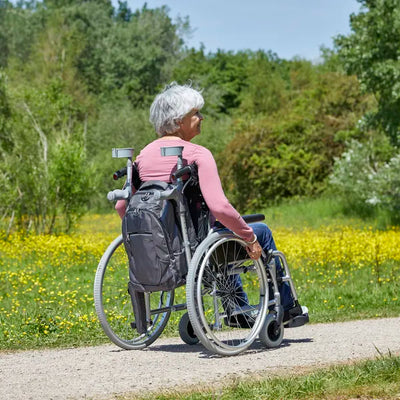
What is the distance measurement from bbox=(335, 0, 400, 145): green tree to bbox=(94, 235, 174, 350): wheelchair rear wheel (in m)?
12.9

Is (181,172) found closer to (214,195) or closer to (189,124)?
(214,195)

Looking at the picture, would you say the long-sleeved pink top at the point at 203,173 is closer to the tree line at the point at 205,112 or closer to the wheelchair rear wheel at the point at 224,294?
the wheelchair rear wheel at the point at 224,294

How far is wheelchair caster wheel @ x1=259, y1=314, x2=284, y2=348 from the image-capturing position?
552cm

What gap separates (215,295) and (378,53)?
48.1ft

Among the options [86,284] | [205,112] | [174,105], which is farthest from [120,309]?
[205,112]

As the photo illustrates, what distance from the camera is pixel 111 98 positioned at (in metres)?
54.0

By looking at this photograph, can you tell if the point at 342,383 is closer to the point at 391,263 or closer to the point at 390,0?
the point at 391,263

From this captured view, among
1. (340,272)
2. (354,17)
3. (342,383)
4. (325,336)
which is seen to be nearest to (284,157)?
(354,17)

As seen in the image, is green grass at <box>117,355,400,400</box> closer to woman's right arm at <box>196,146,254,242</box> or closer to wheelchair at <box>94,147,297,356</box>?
wheelchair at <box>94,147,297,356</box>

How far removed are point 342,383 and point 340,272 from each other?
665cm

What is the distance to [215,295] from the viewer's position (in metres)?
5.36

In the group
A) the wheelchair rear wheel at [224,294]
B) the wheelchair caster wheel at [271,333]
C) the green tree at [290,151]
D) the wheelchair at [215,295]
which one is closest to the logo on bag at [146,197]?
the wheelchair at [215,295]

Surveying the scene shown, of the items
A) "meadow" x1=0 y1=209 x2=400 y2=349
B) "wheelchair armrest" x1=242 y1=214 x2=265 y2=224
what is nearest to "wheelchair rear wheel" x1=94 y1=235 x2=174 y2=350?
"meadow" x1=0 y1=209 x2=400 y2=349

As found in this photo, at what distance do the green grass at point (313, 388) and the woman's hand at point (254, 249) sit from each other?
114cm
